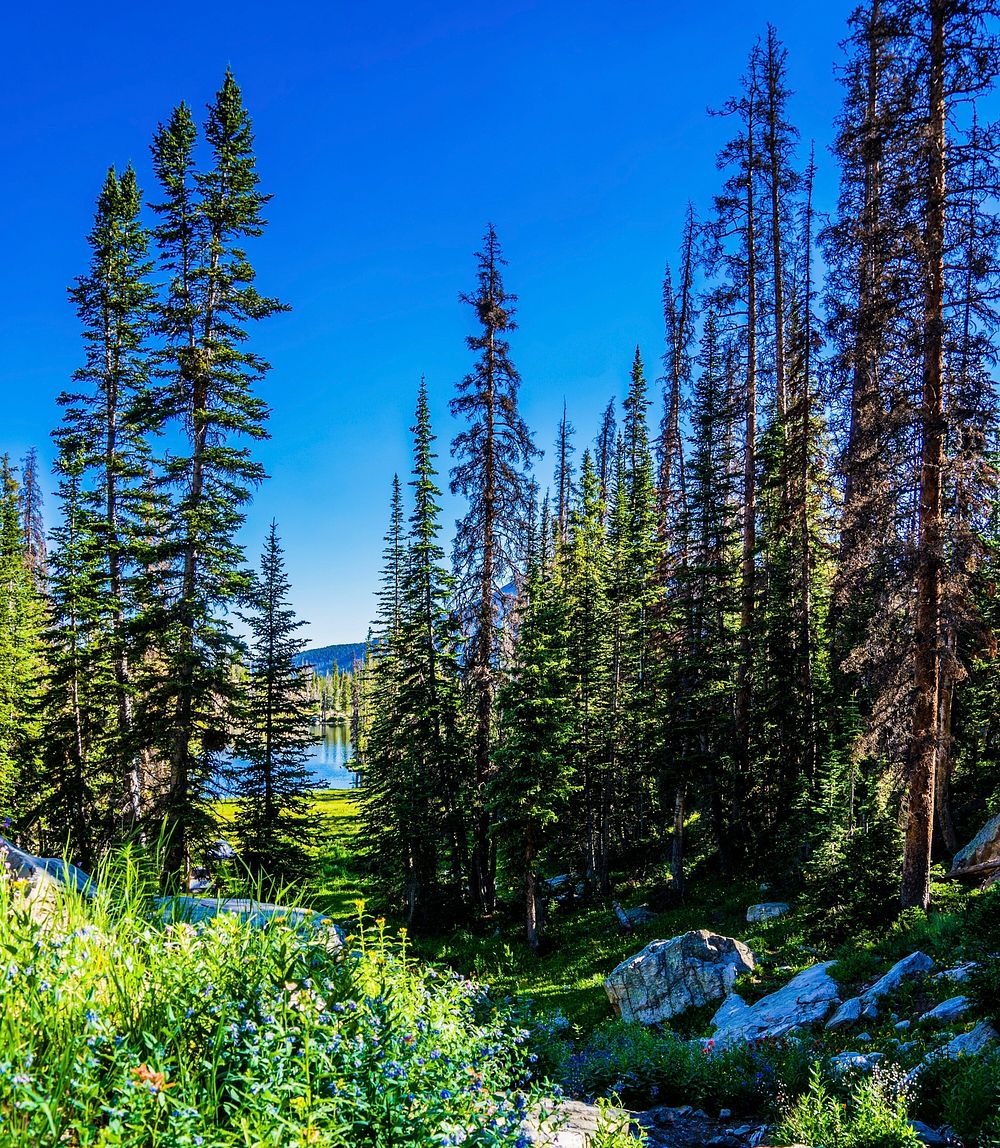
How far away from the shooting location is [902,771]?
35.9 feet

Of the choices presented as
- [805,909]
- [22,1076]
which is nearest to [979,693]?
[805,909]

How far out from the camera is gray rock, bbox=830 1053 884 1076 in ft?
19.2

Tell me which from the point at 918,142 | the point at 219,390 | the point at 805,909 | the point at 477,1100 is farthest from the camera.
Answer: the point at 219,390

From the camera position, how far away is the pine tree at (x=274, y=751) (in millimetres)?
18578

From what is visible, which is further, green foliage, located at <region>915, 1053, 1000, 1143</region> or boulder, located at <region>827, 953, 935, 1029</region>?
boulder, located at <region>827, 953, 935, 1029</region>

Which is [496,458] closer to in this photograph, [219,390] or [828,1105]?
[219,390]

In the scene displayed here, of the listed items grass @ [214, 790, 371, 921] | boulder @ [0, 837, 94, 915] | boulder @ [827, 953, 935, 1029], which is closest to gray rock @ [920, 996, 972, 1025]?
boulder @ [827, 953, 935, 1029]

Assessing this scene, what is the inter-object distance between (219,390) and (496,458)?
8296mm

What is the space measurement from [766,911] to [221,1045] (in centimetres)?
1511

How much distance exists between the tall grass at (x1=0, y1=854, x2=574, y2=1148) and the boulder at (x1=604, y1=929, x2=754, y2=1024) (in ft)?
31.0

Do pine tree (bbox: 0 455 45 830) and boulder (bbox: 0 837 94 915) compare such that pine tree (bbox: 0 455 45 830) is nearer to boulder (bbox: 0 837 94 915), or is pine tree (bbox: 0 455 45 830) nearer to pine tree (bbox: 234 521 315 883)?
pine tree (bbox: 234 521 315 883)

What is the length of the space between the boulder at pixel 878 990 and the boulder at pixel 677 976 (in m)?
3.41

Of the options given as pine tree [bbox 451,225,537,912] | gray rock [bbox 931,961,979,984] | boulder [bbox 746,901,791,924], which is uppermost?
pine tree [bbox 451,225,537,912]

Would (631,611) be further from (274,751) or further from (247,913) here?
(247,913)
